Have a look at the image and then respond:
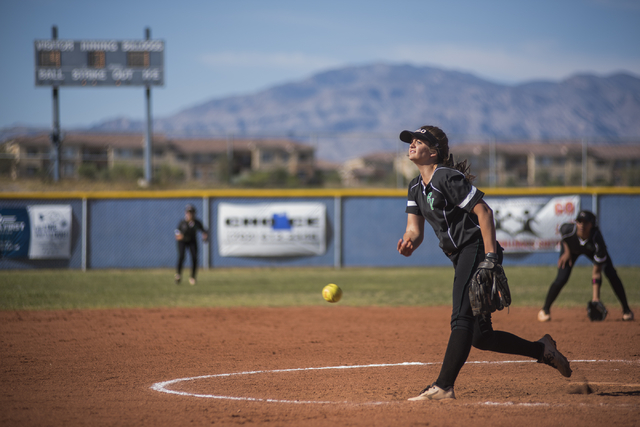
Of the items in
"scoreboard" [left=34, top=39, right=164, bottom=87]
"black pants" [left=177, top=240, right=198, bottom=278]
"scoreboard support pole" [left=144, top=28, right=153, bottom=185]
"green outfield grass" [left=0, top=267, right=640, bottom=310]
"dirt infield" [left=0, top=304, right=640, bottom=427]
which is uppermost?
"scoreboard" [left=34, top=39, right=164, bottom=87]

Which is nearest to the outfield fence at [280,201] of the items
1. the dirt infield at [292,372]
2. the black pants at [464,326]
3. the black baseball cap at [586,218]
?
the dirt infield at [292,372]

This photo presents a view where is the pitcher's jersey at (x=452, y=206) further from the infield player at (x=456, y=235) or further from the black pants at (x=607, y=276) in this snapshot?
the black pants at (x=607, y=276)

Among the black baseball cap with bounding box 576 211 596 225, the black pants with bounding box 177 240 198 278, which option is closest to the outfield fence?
the black pants with bounding box 177 240 198 278

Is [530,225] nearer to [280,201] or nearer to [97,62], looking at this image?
[280,201]

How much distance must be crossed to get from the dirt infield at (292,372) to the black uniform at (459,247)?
43 centimetres

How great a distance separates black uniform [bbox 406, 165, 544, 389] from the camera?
4.43 m

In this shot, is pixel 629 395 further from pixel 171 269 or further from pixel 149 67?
pixel 149 67

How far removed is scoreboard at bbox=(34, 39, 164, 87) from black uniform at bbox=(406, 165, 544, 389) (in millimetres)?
22844

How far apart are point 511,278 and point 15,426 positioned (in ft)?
44.1

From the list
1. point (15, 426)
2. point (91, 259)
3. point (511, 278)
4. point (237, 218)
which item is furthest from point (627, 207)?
point (15, 426)

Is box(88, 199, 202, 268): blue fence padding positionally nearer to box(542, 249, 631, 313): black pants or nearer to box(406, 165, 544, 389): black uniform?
box(542, 249, 631, 313): black pants

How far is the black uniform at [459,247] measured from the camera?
14.5ft

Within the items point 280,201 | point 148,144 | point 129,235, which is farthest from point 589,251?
point 148,144

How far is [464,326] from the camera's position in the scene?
4.48 metres
